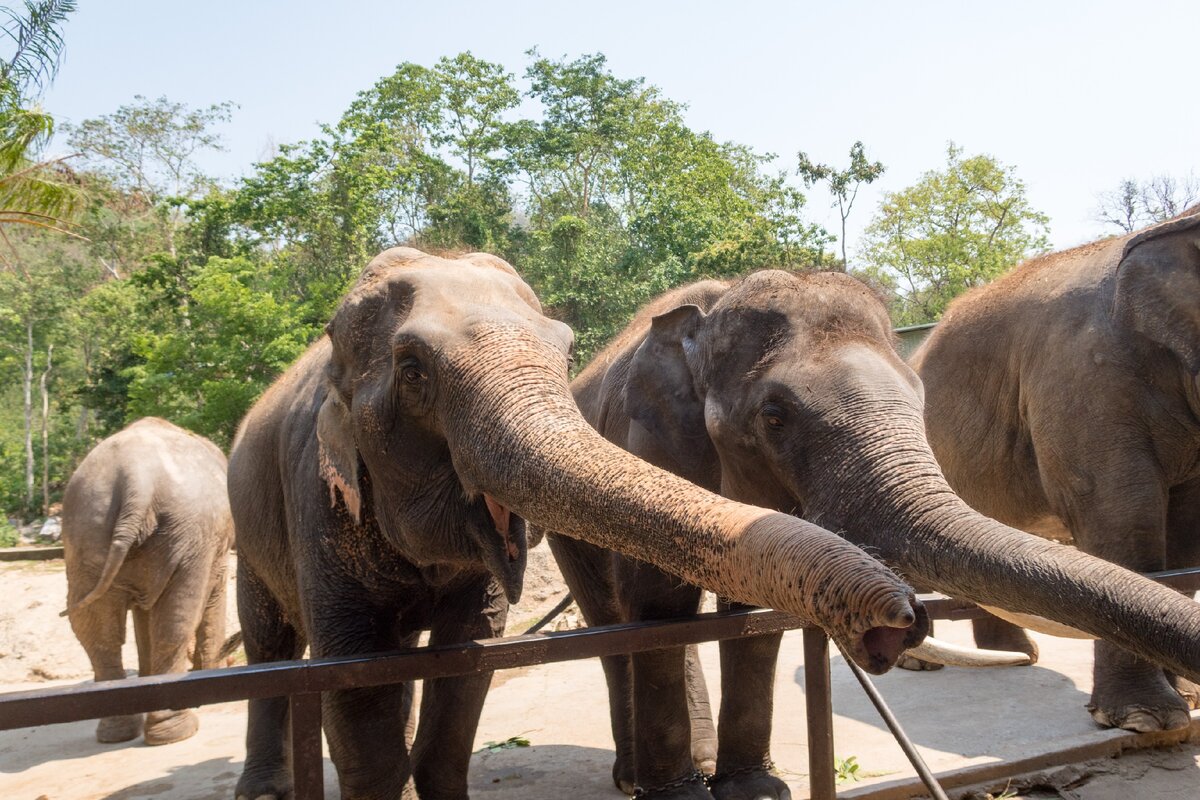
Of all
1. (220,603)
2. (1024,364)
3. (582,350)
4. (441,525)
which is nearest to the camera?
(441,525)

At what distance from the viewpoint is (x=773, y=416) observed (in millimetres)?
3121

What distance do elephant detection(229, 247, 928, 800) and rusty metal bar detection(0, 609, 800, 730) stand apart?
7.4 inches

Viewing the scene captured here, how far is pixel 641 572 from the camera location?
350 cm

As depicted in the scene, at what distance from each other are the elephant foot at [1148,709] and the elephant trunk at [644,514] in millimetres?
3067

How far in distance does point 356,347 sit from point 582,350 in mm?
20731

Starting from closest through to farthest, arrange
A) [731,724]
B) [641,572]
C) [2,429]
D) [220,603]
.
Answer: [641,572] < [731,724] < [220,603] < [2,429]

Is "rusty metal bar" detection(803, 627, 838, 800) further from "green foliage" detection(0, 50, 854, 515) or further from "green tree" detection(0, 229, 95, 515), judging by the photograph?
"green tree" detection(0, 229, 95, 515)

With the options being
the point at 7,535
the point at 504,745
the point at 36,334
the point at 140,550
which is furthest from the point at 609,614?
the point at 36,334

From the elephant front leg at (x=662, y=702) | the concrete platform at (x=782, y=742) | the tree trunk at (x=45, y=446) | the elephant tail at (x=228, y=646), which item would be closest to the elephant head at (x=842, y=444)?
the elephant front leg at (x=662, y=702)

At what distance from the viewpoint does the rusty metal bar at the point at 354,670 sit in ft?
7.36

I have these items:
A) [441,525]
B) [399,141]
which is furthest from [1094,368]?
[399,141]

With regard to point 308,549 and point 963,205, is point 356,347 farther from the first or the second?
point 963,205

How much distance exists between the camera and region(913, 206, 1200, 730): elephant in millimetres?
4566

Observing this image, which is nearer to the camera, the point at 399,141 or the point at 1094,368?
the point at 1094,368
